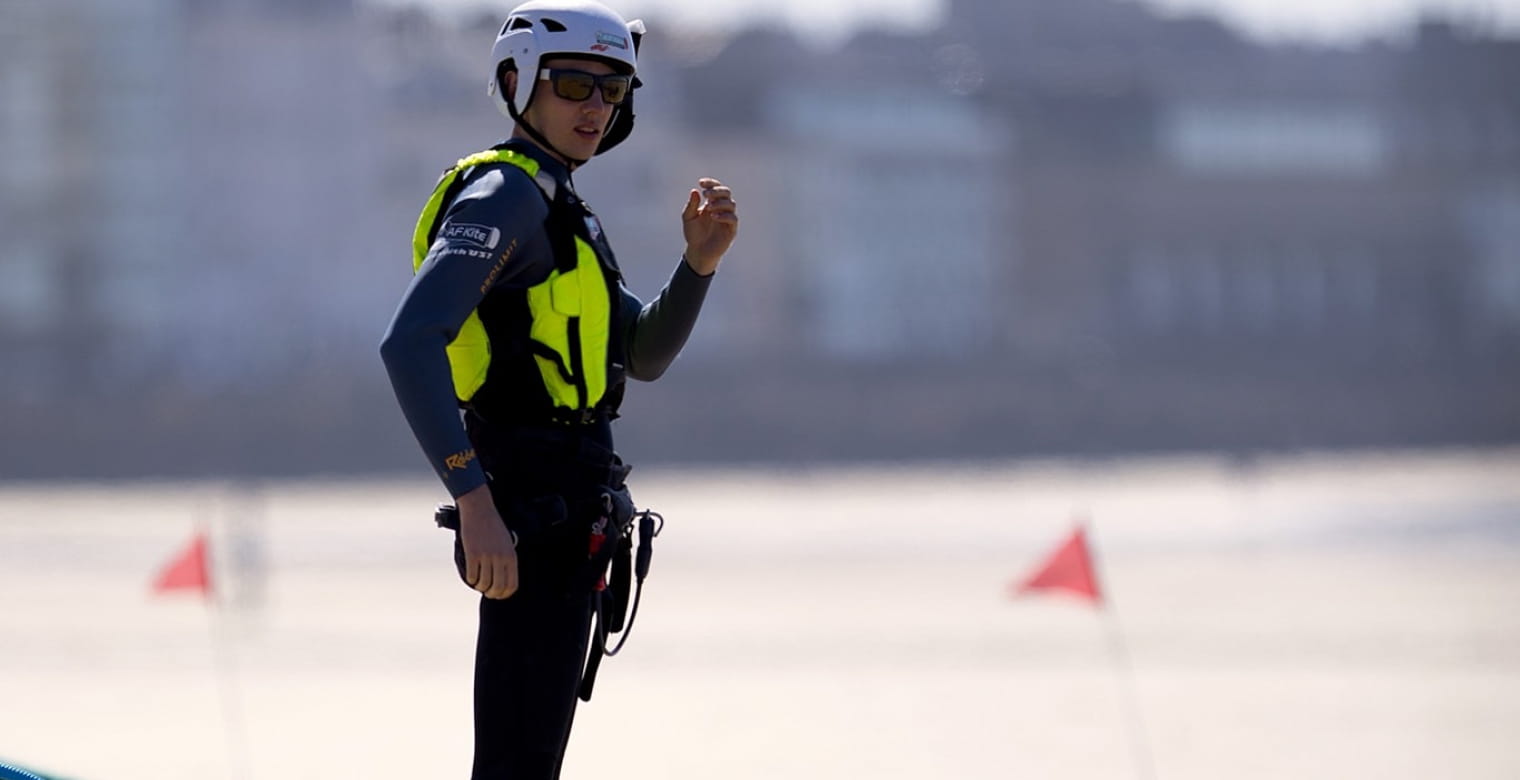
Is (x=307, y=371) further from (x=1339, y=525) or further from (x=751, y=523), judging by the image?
(x=1339, y=525)

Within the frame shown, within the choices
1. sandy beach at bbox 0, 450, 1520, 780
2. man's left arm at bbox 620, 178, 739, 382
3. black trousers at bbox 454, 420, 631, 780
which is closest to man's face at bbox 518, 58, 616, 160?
man's left arm at bbox 620, 178, 739, 382

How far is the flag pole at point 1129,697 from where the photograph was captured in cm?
957

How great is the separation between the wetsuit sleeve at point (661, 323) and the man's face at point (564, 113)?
0.97 feet

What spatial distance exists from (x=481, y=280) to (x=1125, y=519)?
4003 cm

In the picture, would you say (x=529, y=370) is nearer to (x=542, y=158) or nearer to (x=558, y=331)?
(x=558, y=331)

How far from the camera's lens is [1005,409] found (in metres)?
90.8

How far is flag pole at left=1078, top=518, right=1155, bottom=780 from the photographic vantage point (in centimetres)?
957

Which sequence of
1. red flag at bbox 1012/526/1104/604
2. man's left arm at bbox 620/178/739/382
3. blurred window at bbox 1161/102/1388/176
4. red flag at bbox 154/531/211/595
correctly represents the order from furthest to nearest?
1. blurred window at bbox 1161/102/1388/176
2. red flag at bbox 154/531/211/595
3. red flag at bbox 1012/526/1104/604
4. man's left arm at bbox 620/178/739/382

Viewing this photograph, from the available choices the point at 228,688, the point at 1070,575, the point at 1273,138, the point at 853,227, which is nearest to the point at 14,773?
the point at 1070,575

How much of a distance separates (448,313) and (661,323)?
0.69 meters

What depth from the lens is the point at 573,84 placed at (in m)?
4.54

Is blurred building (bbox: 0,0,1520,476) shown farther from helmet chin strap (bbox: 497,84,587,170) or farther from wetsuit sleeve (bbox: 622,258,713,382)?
Answer: helmet chin strap (bbox: 497,84,587,170)

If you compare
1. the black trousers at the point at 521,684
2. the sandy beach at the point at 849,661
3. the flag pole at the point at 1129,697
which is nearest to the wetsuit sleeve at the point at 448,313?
the black trousers at the point at 521,684

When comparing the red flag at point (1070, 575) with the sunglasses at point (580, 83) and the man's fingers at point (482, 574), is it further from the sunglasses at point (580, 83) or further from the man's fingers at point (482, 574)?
the man's fingers at point (482, 574)
